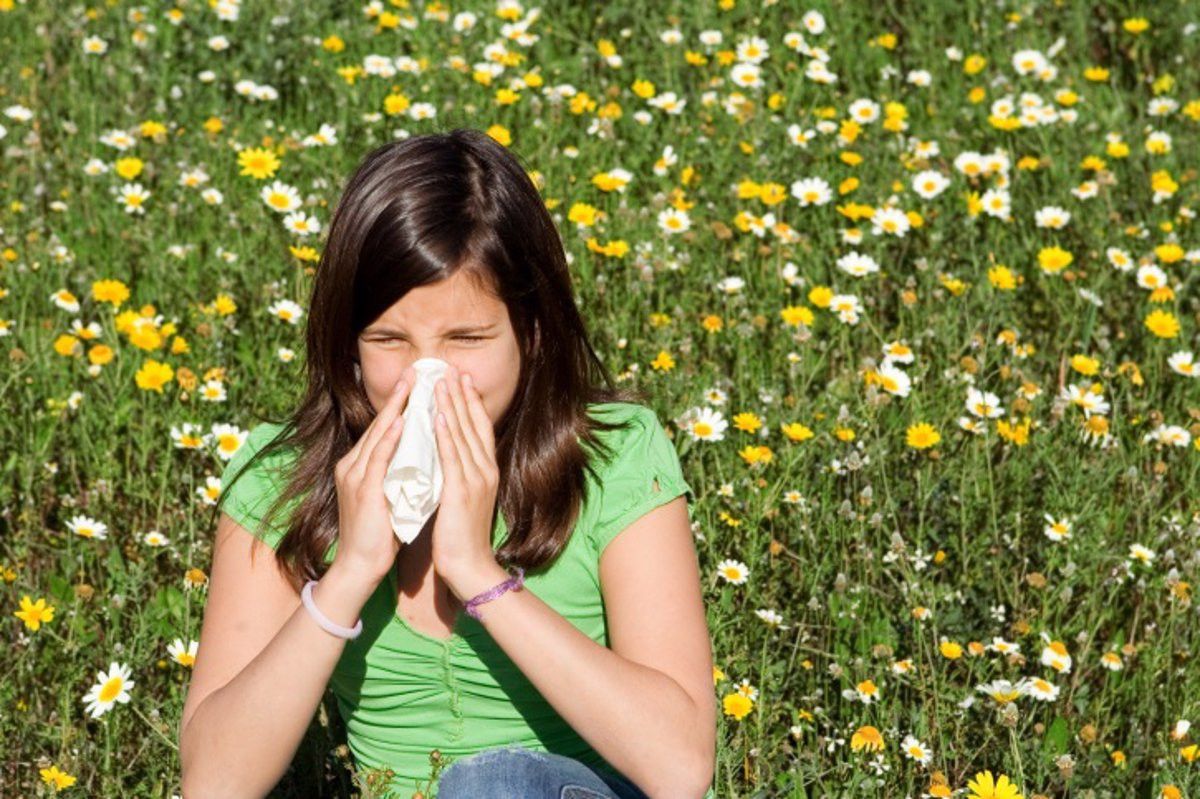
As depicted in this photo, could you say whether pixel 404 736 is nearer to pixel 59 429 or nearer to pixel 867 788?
pixel 867 788

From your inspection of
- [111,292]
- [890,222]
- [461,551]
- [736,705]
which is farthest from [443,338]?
[890,222]

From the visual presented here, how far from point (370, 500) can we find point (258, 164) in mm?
2440

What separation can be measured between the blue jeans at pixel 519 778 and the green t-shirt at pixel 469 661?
0.06 meters

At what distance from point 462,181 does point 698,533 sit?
1046mm

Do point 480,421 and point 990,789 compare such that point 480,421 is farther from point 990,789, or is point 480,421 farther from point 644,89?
point 644,89

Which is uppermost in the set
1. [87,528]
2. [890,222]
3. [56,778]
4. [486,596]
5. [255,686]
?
[486,596]

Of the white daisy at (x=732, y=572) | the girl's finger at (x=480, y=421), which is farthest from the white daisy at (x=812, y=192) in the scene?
the girl's finger at (x=480, y=421)

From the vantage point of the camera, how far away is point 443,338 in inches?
85.6

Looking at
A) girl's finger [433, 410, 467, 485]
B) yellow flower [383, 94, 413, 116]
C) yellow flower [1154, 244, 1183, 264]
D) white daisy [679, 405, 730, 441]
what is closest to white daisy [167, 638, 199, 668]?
girl's finger [433, 410, 467, 485]

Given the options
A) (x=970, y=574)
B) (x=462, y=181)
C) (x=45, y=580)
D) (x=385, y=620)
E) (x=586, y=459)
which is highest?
(x=462, y=181)

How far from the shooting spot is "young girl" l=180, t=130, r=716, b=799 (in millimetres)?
2105

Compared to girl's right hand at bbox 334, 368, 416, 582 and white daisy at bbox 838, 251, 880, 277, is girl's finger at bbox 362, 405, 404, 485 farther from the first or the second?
white daisy at bbox 838, 251, 880, 277

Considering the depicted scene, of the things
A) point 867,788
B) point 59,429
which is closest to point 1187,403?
point 867,788

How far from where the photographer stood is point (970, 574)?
3092 mm
